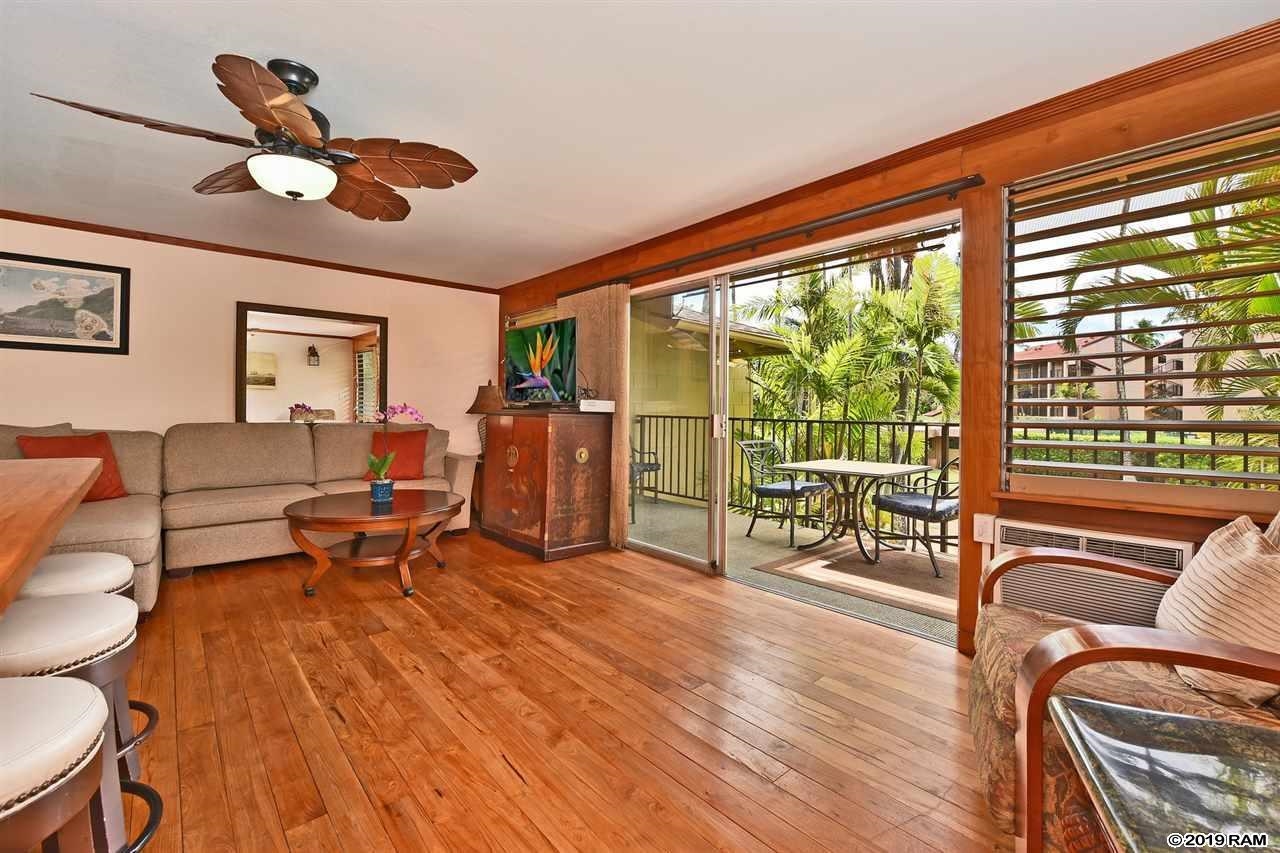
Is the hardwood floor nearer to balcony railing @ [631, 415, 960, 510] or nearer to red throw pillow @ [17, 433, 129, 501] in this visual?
red throw pillow @ [17, 433, 129, 501]

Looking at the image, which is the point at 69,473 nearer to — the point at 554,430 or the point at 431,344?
the point at 554,430

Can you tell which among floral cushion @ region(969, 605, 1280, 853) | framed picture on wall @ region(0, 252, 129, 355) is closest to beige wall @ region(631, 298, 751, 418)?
floral cushion @ region(969, 605, 1280, 853)

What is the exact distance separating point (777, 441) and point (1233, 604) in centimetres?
441

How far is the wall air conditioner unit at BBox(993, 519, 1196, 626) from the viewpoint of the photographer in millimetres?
1885

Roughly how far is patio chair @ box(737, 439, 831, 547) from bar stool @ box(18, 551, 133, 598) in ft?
12.2

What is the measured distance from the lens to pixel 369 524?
120 inches

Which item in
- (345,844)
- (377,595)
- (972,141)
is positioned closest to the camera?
(345,844)

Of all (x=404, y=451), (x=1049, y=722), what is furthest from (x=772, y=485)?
(x=1049, y=722)

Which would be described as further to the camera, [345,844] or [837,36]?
[837,36]

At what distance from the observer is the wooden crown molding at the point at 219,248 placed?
3.78m

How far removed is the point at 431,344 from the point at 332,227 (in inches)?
66.5

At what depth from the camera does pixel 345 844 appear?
4.42 feet

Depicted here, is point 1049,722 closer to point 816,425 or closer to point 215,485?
point 816,425

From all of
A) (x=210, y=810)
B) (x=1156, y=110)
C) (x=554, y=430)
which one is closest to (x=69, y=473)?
(x=210, y=810)
